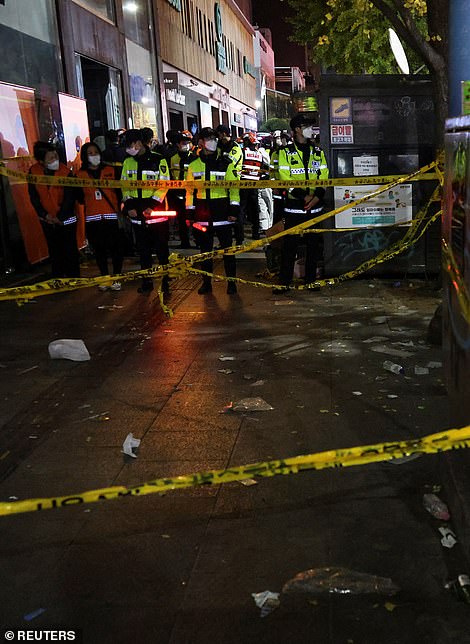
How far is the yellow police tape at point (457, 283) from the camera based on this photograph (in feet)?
11.2

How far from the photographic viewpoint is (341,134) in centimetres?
980

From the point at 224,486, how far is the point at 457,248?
189cm

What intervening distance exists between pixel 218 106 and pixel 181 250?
1099 inches

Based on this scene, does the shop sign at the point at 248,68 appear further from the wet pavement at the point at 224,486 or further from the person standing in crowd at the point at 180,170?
the wet pavement at the point at 224,486

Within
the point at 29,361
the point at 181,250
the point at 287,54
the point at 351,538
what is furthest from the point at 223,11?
the point at 287,54

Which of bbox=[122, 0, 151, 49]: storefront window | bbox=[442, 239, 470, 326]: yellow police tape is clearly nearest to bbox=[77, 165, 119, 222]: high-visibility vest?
bbox=[442, 239, 470, 326]: yellow police tape

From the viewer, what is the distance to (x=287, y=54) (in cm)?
9650

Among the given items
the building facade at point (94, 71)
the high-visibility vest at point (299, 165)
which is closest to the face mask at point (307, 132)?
the high-visibility vest at point (299, 165)

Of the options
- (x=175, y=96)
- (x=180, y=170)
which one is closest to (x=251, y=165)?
(x=180, y=170)

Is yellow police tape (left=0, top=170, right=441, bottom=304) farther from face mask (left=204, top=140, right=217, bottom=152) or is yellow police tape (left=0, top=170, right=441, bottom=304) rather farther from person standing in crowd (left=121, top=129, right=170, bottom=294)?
face mask (left=204, top=140, right=217, bottom=152)

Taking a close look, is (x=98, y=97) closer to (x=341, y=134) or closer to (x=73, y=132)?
(x=73, y=132)

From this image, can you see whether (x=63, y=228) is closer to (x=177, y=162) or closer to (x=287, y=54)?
(x=177, y=162)

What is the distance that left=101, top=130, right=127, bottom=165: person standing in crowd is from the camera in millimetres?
12328

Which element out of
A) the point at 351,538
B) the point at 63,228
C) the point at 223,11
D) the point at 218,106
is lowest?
the point at 351,538
